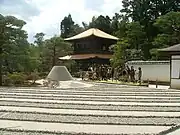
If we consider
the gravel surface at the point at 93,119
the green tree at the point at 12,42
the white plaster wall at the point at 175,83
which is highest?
the green tree at the point at 12,42

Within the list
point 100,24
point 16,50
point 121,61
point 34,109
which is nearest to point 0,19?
point 16,50

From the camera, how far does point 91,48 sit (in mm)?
31516

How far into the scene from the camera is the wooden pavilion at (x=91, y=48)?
100.0ft

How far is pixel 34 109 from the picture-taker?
28.0 ft

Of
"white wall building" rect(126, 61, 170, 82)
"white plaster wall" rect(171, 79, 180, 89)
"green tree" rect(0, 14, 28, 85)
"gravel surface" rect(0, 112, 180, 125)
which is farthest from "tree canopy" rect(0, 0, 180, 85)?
"gravel surface" rect(0, 112, 180, 125)

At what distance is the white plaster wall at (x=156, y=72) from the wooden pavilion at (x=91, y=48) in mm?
9775

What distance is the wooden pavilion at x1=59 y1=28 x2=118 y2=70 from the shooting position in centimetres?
3047

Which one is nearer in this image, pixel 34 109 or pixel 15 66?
pixel 34 109

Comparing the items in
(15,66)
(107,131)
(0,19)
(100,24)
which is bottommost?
(107,131)

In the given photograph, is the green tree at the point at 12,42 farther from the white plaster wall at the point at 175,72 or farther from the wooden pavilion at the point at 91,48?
the wooden pavilion at the point at 91,48

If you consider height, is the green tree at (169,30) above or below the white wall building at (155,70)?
above

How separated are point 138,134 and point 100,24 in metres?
35.9

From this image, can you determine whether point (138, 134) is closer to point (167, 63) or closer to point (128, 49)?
point (167, 63)

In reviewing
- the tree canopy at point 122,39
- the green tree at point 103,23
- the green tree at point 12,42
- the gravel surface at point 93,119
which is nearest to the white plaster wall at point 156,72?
the tree canopy at point 122,39
